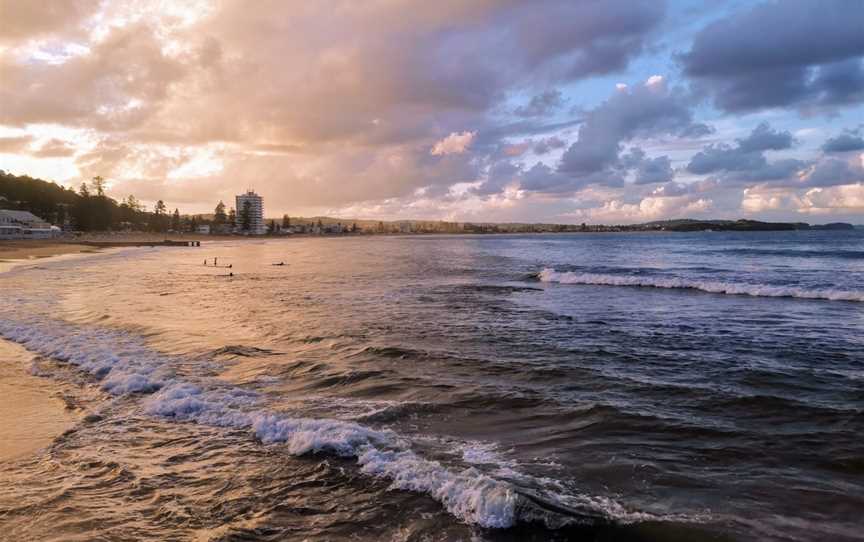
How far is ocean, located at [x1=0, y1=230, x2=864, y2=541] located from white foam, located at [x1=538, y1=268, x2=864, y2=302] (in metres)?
7.71

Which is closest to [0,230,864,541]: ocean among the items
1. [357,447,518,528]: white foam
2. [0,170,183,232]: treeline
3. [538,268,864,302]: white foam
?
[357,447,518,528]: white foam

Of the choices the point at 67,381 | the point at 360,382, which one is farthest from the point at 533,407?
the point at 67,381

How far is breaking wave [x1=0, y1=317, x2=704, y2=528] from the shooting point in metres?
6.11

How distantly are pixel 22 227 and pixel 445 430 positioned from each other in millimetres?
121226

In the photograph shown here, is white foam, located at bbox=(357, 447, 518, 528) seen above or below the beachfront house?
below

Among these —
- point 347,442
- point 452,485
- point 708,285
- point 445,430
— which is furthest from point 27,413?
point 708,285

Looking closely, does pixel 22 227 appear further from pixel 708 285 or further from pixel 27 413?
pixel 708 285

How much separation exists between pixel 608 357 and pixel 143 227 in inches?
7264

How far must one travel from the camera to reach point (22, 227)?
101875mm

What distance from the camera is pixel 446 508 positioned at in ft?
20.6

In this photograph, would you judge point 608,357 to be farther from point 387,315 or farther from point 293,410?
point 387,315

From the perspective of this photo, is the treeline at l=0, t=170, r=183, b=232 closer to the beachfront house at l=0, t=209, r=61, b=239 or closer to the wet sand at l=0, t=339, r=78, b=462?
the beachfront house at l=0, t=209, r=61, b=239

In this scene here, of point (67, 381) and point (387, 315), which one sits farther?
point (387, 315)

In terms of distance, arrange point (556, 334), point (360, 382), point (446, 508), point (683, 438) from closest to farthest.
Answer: point (446, 508) < point (683, 438) < point (360, 382) < point (556, 334)
